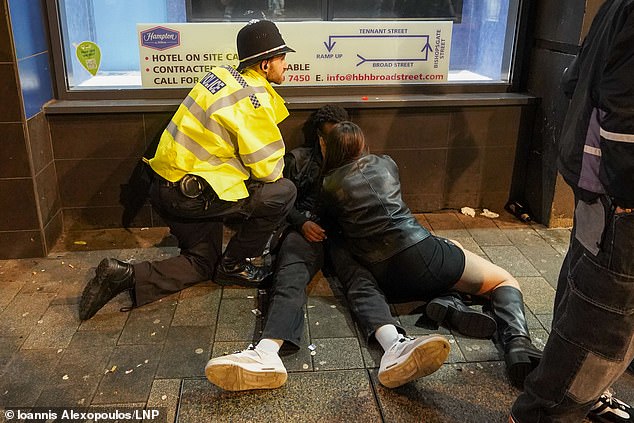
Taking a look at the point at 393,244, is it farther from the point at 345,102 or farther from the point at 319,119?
the point at 345,102

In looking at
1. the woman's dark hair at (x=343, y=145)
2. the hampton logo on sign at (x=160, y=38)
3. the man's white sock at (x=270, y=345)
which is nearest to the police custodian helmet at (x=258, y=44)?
the woman's dark hair at (x=343, y=145)

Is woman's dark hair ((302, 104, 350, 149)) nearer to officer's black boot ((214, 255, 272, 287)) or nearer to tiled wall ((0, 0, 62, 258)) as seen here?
officer's black boot ((214, 255, 272, 287))

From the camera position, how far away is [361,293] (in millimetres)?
2877

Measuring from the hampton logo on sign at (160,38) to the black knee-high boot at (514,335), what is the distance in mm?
2556

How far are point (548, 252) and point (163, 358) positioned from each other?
2417 mm

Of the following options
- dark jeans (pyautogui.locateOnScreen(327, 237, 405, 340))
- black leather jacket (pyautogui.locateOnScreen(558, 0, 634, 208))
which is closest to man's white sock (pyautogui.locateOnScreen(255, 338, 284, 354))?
dark jeans (pyautogui.locateOnScreen(327, 237, 405, 340))

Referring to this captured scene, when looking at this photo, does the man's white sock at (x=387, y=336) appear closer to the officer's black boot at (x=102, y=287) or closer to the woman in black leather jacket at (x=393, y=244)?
the woman in black leather jacket at (x=393, y=244)

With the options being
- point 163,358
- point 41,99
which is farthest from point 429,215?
point 41,99

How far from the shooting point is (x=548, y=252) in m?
3.70

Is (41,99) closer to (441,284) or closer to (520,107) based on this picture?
(441,284)

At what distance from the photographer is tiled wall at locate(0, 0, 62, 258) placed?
3.27 metres

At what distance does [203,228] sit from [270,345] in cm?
96

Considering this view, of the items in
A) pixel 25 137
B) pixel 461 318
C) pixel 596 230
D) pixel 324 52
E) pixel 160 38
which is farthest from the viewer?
pixel 324 52

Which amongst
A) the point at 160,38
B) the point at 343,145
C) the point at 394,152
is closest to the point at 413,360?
the point at 343,145
